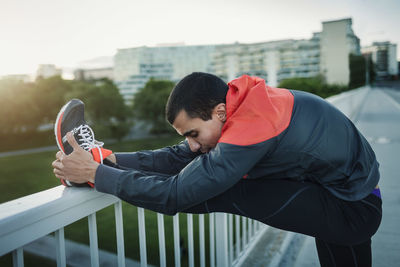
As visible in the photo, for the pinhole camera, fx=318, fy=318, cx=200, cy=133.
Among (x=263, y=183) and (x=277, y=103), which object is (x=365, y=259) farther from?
(x=277, y=103)

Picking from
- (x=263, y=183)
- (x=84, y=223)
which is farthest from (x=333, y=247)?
(x=84, y=223)

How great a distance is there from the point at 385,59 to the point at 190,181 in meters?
158

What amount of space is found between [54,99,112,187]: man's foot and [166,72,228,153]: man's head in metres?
0.39

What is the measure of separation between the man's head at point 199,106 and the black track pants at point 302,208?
11.2 inches

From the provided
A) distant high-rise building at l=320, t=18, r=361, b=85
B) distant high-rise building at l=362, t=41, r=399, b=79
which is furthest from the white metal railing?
distant high-rise building at l=362, t=41, r=399, b=79

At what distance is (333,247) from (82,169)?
123 centimetres

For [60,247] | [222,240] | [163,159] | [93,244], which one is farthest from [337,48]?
[60,247]

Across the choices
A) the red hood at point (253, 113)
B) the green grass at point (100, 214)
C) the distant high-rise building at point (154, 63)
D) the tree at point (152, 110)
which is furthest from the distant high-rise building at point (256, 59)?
the red hood at point (253, 113)

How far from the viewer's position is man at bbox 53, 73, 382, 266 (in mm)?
1211

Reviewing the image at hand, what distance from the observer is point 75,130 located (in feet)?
4.72

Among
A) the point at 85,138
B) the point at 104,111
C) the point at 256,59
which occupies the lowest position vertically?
the point at 104,111

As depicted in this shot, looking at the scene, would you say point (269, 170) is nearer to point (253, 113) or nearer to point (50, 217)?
point (253, 113)

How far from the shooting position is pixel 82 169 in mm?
1322

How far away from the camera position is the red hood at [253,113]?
116cm
